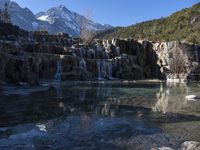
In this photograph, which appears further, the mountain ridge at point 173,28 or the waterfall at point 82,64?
the mountain ridge at point 173,28

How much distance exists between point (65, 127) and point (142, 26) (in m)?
145

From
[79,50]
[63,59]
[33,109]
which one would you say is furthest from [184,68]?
[33,109]

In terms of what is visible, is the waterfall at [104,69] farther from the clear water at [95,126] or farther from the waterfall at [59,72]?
the clear water at [95,126]

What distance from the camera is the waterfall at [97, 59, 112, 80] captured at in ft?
220

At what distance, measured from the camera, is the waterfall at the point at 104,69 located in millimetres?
67062

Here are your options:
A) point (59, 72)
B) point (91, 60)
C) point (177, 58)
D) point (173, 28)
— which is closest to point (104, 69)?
point (91, 60)

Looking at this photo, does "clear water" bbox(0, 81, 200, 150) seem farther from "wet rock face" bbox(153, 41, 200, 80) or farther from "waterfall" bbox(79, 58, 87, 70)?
"wet rock face" bbox(153, 41, 200, 80)

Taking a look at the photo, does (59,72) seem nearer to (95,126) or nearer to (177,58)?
(177,58)

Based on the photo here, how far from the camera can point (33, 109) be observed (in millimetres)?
22422

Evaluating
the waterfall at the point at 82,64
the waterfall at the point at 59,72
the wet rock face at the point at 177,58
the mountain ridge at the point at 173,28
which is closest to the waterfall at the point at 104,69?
the waterfall at the point at 82,64

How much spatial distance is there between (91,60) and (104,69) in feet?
11.3

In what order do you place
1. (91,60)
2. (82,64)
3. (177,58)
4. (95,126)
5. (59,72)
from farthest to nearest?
(177,58), (91,60), (82,64), (59,72), (95,126)

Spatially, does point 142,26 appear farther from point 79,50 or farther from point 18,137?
point 18,137

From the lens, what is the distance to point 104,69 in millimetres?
68188
